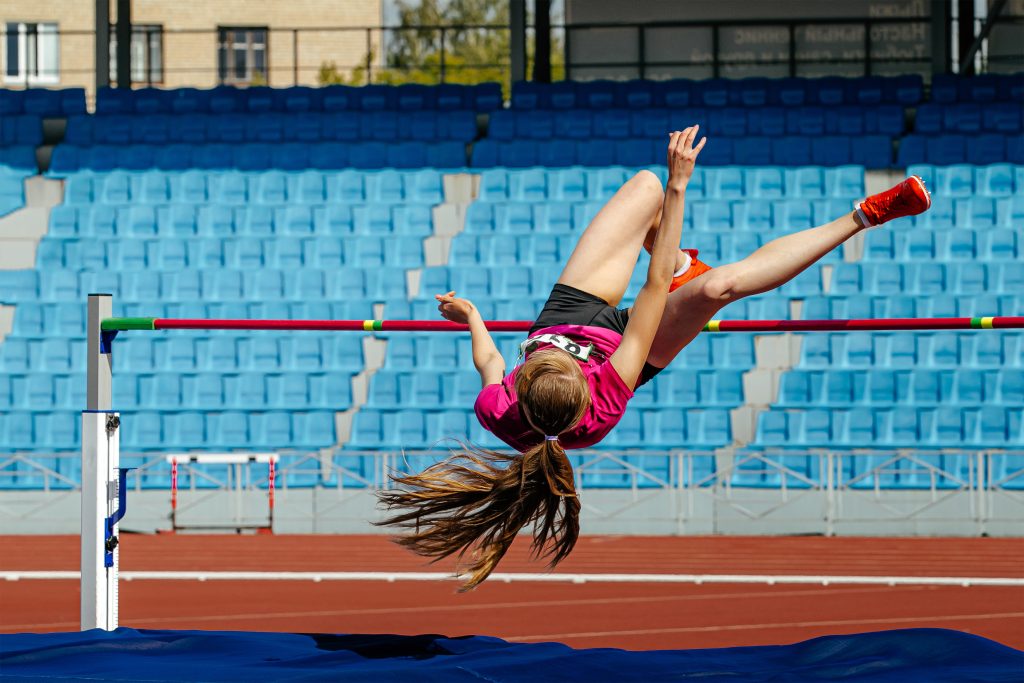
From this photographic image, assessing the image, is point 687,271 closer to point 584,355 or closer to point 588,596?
point 584,355

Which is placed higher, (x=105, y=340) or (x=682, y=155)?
(x=682, y=155)

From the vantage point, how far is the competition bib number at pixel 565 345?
395 centimetres

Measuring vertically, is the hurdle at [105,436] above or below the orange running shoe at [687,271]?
below

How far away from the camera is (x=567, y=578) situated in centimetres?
839

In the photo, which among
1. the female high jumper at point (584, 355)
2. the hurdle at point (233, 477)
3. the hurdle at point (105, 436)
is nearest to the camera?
the female high jumper at point (584, 355)

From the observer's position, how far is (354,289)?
1233 centimetres

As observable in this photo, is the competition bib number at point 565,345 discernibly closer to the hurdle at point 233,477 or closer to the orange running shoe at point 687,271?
the orange running shoe at point 687,271

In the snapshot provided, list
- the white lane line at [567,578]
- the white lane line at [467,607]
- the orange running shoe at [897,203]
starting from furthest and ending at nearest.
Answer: the white lane line at [567,578], the white lane line at [467,607], the orange running shoe at [897,203]

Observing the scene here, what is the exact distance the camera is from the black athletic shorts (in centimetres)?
408

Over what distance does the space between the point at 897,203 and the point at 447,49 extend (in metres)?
35.4

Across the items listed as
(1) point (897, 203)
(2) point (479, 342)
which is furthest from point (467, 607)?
(1) point (897, 203)

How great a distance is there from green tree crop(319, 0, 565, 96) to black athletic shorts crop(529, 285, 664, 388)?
23159 millimetres

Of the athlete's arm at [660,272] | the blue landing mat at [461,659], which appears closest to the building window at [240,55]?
the blue landing mat at [461,659]

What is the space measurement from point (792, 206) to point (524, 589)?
19.5 feet
